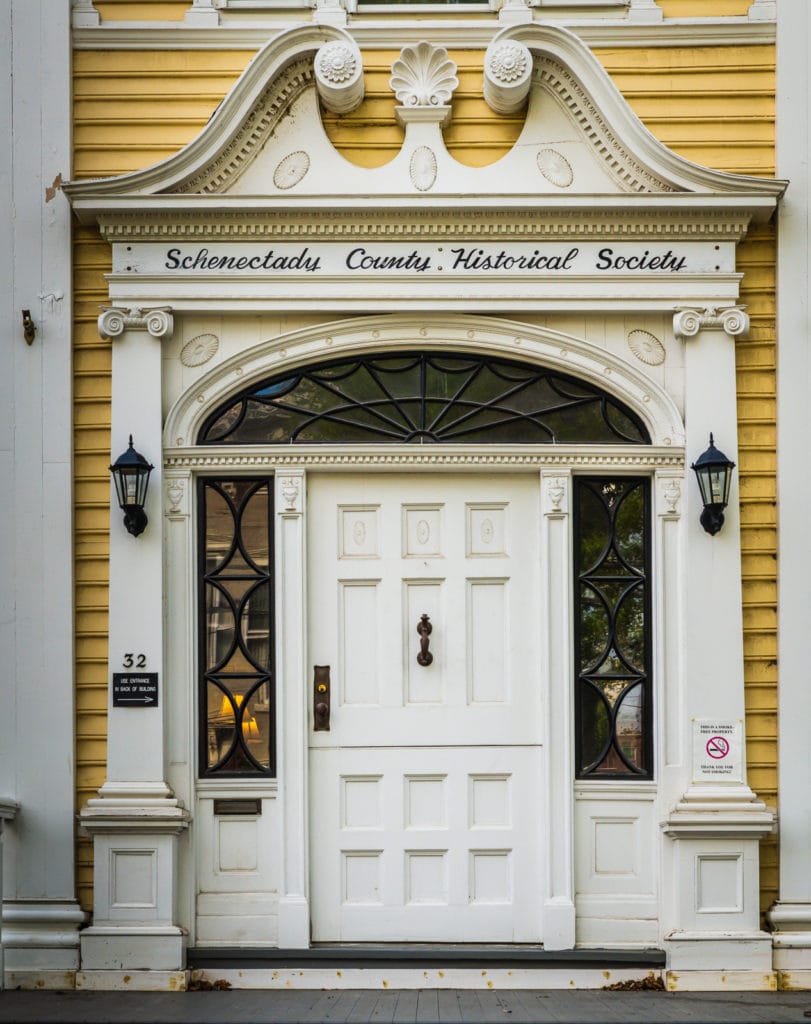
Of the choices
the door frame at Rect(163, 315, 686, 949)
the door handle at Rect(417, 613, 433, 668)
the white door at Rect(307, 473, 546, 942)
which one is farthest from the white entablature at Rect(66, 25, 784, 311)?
the door handle at Rect(417, 613, 433, 668)

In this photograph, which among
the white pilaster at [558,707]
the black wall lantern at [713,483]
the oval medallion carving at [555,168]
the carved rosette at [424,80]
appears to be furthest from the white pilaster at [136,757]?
the black wall lantern at [713,483]

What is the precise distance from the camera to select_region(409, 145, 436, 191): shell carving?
273 inches

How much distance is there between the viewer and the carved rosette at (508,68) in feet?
22.3

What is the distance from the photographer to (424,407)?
7.05 metres

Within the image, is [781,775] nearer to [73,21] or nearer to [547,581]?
[547,581]

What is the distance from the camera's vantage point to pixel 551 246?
274 inches

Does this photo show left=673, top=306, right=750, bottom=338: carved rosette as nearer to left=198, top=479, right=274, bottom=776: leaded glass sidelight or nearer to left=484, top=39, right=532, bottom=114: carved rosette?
left=484, top=39, right=532, bottom=114: carved rosette

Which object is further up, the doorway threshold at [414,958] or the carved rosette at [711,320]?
the carved rosette at [711,320]

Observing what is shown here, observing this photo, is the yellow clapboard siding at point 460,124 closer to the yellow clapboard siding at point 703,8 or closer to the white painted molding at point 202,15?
the yellow clapboard siding at point 703,8

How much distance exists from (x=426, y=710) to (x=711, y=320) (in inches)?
113

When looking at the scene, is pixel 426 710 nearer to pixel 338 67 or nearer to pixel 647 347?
pixel 647 347

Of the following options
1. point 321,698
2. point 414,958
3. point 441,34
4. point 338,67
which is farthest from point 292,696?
point 441,34

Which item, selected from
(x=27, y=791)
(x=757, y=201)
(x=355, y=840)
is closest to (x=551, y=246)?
(x=757, y=201)

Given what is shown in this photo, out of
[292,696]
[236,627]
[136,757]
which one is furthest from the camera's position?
[236,627]
